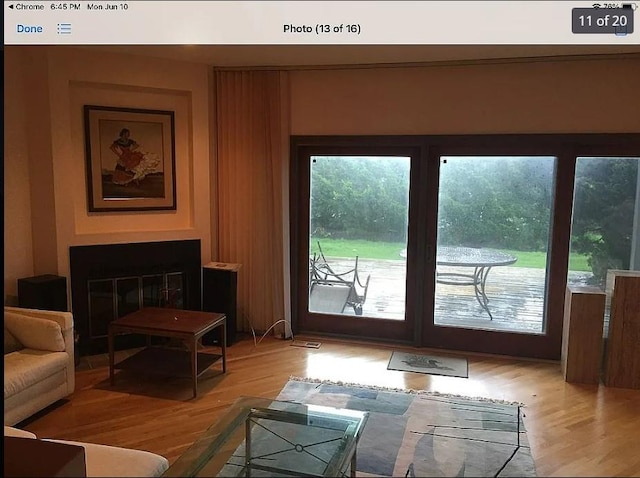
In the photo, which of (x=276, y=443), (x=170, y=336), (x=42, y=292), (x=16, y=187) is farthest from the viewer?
(x=16, y=187)

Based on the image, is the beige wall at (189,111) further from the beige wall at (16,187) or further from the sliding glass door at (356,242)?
the sliding glass door at (356,242)

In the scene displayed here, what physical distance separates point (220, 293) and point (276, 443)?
1.92 metres

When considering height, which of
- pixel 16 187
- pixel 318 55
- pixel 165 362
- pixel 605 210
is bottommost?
pixel 165 362

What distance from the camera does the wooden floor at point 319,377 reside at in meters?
A: 2.53

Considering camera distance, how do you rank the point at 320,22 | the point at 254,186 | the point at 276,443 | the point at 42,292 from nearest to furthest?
the point at 320,22
the point at 276,443
the point at 42,292
the point at 254,186

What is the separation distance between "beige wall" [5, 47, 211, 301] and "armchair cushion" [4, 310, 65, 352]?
1.68 feet

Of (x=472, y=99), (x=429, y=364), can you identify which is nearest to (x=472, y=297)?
(x=429, y=364)

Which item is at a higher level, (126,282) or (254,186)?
(254,186)

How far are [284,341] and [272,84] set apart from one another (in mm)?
2022

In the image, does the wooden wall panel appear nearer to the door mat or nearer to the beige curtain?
the door mat

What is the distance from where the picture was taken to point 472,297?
3984 millimetres

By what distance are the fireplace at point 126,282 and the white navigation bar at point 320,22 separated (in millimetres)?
2485

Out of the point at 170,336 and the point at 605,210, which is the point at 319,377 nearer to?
the point at 170,336

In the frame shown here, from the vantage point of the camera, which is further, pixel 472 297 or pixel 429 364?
pixel 472 297
